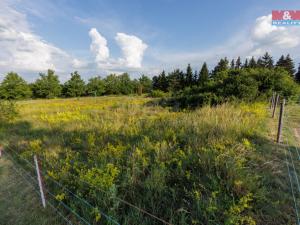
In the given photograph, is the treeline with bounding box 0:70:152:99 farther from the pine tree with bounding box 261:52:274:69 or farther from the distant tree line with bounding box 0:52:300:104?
the pine tree with bounding box 261:52:274:69

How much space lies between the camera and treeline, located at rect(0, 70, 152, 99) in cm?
3606

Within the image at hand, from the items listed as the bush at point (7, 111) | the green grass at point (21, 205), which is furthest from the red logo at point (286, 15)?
the bush at point (7, 111)

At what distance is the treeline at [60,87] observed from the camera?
118 feet

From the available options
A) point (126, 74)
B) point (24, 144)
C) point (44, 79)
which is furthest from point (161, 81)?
point (24, 144)

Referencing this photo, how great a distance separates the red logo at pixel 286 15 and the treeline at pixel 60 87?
1521 inches

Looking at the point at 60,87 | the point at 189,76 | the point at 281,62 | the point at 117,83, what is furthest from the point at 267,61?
the point at 60,87

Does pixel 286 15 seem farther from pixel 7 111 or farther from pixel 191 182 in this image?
pixel 7 111

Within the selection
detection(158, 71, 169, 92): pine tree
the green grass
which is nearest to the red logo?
the green grass

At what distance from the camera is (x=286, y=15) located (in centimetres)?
539

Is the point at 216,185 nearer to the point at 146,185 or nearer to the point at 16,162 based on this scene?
the point at 146,185

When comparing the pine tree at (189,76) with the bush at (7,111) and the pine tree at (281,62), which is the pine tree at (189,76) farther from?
the bush at (7,111)

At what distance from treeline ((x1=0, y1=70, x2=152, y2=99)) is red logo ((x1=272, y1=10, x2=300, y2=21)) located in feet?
127

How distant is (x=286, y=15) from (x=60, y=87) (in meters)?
47.0

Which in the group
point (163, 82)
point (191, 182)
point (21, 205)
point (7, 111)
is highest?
point (163, 82)
